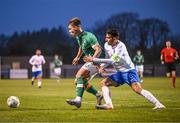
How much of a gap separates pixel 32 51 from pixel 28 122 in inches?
3098

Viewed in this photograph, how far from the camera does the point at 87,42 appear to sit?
14695 millimetres

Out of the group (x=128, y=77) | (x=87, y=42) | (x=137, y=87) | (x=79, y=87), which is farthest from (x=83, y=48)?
(x=137, y=87)

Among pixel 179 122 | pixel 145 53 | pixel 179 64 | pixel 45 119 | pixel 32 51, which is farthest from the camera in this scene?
pixel 32 51

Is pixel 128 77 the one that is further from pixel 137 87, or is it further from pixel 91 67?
pixel 91 67

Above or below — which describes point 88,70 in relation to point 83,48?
below

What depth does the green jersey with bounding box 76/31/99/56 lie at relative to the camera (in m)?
14.6

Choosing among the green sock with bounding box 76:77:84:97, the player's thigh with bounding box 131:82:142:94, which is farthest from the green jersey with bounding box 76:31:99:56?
the player's thigh with bounding box 131:82:142:94

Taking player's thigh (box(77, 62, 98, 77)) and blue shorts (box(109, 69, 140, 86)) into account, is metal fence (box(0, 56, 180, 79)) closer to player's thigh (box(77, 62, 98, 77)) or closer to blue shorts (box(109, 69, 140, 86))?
player's thigh (box(77, 62, 98, 77))

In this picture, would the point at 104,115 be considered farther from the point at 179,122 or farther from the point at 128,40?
the point at 128,40

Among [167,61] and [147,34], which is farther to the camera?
[147,34]

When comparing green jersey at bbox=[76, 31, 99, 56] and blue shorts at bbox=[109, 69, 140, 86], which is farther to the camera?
green jersey at bbox=[76, 31, 99, 56]

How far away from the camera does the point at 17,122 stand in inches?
434

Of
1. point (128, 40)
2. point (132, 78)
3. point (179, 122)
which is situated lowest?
point (179, 122)

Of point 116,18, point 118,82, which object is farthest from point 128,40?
point 118,82
